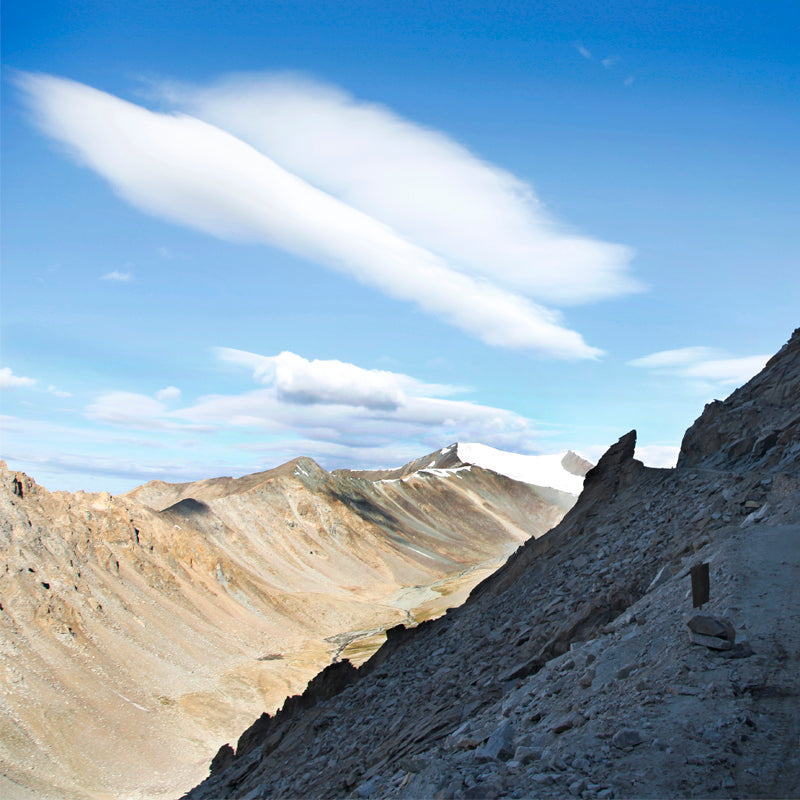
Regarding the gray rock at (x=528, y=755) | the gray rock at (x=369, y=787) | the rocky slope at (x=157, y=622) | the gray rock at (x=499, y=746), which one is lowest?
the rocky slope at (x=157, y=622)

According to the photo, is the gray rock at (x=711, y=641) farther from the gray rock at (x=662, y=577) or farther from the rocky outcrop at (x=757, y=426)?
the rocky outcrop at (x=757, y=426)

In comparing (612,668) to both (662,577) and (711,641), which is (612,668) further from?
(662,577)

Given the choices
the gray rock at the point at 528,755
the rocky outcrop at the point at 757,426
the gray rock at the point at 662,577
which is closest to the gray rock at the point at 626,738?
the gray rock at the point at 528,755

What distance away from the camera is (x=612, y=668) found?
40.3ft

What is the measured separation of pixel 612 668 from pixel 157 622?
193 ft

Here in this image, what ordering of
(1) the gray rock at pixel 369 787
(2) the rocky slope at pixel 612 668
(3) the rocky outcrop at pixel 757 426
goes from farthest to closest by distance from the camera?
(3) the rocky outcrop at pixel 757 426, (1) the gray rock at pixel 369 787, (2) the rocky slope at pixel 612 668

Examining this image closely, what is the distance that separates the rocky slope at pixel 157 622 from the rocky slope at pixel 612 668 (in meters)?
17.9

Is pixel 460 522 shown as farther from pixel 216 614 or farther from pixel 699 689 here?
pixel 699 689

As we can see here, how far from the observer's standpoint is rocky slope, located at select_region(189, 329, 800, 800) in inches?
367

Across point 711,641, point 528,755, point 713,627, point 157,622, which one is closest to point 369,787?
point 528,755

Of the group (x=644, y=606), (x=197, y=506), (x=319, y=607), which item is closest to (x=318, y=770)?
(x=644, y=606)

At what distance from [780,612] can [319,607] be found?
8428 cm

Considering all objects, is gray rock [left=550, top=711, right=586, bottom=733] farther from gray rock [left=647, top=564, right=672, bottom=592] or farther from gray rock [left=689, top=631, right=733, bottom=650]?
gray rock [left=647, top=564, right=672, bottom=592]

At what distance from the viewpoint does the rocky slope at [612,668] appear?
932 cm
